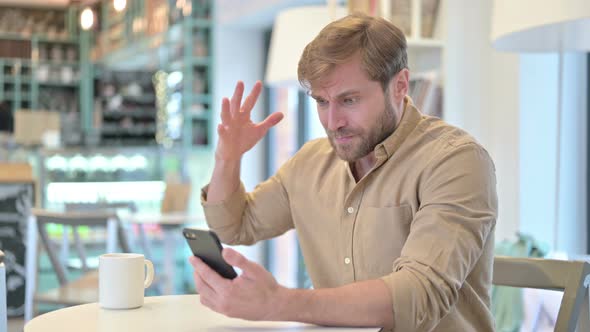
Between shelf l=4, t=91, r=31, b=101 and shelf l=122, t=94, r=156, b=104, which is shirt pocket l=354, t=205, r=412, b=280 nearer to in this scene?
shelf l=122, t=94, r=156, b=104

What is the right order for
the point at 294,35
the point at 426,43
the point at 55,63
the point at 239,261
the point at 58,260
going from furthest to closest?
the point at 55,63
the point at 294,35
the point at 426,43
the point at 58,260
the point at 239,261

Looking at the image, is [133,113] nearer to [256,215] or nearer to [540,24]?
[540,24]

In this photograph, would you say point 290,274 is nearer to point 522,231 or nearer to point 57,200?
point 57,200

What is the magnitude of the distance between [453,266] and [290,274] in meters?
5.78

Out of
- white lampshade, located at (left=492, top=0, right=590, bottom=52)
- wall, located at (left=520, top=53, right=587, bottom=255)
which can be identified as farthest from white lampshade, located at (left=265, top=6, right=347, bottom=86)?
white lampshade, located at (left=492, top=0, right=590, bottom=52)

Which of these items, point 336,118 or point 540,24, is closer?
point 336,118

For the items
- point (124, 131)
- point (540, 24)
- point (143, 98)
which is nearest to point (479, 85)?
point (540, 24)

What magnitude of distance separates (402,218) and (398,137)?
0.56 feet

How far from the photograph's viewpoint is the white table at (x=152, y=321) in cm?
127

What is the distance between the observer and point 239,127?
5.61 ft

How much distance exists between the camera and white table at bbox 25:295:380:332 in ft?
4.17

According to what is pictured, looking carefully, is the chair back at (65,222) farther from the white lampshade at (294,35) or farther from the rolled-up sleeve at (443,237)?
the rolled-up sleeve at (443,237)

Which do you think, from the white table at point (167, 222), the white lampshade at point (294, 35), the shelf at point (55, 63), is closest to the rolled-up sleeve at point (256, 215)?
the white lampshade at point (294, 35)

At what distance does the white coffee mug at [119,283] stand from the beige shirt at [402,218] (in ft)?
1.23
